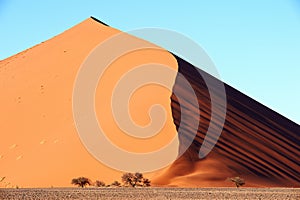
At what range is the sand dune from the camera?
4006cm

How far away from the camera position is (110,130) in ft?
141

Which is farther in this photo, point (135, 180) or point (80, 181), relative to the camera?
point (80, 181)

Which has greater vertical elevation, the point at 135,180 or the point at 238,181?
the point at 135,180

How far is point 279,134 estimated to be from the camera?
60219 mm

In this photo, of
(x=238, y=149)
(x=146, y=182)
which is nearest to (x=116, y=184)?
(x=146, y=182)

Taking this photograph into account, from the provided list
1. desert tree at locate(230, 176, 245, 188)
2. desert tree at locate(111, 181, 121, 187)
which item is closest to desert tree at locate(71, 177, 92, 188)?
desert tree at locate(111, 181, 121, 187)

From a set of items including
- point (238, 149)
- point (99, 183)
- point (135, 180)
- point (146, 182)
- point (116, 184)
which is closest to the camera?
point (135, 180)

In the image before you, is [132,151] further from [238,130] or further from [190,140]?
[238,130]

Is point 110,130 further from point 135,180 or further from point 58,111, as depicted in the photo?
point 58,111

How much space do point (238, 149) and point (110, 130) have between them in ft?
34.3

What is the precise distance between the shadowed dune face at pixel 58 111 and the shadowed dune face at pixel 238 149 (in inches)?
78.9

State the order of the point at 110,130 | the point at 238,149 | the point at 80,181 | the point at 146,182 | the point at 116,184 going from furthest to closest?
the point at 238,149, the point at 110,130, the point at 80,181, the point at 146,182, the point at 116,184

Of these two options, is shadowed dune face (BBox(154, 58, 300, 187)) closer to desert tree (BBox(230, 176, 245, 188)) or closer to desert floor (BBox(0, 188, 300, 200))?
desert tree (BBox(230, 176, 245, 188))

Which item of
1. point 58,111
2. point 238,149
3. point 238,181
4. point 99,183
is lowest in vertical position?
point 238,181
